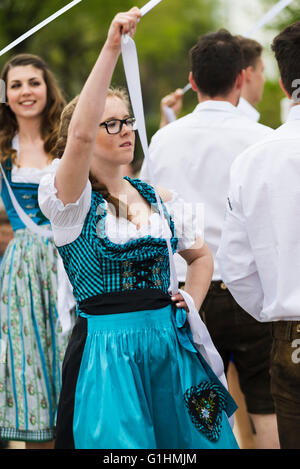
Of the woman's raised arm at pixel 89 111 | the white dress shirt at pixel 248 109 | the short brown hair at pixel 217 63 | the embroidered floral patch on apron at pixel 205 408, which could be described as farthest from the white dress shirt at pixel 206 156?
the woman's raised arm at pixel 89 111

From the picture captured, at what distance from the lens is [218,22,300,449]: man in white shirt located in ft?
9.07

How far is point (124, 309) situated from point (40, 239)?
1840 millimetres

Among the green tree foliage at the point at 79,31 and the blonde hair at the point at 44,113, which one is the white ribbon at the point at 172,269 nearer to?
the blonde hair at the point at 44,113

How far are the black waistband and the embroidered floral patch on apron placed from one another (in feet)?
1.07

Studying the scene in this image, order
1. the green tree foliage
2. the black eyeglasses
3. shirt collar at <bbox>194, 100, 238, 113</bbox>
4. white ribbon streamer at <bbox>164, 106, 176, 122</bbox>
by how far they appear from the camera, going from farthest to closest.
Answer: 1. the green tree foliage
2. white ribbon streamer at <bbox>164, 106, 176, 122</bbox>
3. shirt collar at <bbox>194, 100, 238, 113</bbox>
4. the black eyeglasses

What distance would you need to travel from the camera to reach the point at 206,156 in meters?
3.81

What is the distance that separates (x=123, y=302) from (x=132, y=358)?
0.20 metres

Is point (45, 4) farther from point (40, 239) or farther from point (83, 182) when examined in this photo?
point (83, 182)

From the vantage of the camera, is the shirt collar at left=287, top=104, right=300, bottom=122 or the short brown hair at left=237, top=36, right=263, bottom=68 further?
the short brown hair at left=237, top=36, right=263, bottom=68

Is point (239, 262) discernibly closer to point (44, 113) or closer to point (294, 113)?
point (294, 113)

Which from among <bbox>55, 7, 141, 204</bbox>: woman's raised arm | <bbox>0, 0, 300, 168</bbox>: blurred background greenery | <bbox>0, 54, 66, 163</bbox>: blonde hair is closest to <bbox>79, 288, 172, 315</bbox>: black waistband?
<bbox>55, 7, 141, 204</bbox>: woman's raised arm

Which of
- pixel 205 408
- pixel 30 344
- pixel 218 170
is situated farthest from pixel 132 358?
pixel 30 344

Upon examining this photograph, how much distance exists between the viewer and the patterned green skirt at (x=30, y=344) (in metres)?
4.18

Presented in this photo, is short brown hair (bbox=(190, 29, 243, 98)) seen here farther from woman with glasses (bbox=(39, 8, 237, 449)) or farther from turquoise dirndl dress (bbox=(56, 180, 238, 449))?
turquoise dirndl dress (bbox=(56, 180, 238, 449))
